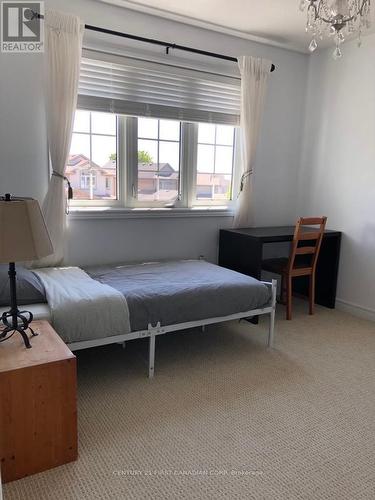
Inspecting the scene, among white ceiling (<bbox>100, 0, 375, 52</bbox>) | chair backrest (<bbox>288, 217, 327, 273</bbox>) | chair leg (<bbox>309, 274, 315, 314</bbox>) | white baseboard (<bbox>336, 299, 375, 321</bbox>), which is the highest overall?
white ceiling (<bbox>100, 0, 375, 52</bbox>)

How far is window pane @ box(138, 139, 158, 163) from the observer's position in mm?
3266

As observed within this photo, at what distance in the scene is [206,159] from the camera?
143 inches

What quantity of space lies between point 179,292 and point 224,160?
1773mm

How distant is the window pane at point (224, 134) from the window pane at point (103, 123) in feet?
3.36

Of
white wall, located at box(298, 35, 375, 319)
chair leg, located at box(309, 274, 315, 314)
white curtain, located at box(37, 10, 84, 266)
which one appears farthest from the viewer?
chair leg, located at box(309, 274, 315, 314)

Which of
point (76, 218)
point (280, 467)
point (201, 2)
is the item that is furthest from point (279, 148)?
point (280, 467)

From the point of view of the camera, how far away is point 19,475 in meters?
1.56

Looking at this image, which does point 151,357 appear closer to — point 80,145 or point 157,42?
point 80,145

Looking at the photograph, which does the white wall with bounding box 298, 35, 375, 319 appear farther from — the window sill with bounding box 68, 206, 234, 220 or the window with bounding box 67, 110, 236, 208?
the window sill with bounding box 68, 206, 234, 220

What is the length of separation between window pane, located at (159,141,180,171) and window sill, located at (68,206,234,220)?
0.40 m

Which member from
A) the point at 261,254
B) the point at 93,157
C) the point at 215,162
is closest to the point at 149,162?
the point at 93,157

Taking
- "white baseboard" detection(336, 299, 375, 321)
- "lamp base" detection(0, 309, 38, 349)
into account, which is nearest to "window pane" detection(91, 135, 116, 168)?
"lamp base" detection(0, 309, 38, 349)

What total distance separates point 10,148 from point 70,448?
6.68 feet

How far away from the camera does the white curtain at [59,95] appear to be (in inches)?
105
